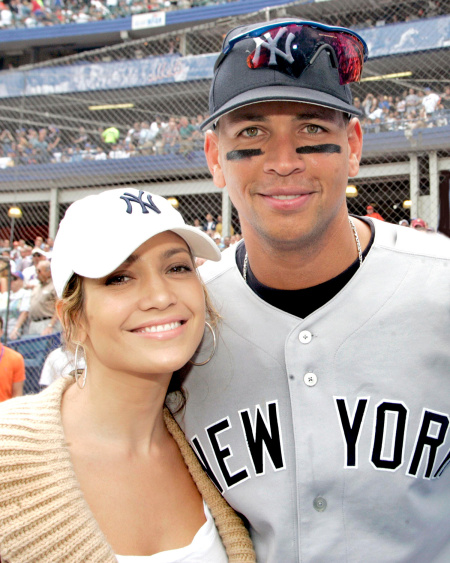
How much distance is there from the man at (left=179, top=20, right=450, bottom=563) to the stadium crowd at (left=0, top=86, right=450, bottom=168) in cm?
717

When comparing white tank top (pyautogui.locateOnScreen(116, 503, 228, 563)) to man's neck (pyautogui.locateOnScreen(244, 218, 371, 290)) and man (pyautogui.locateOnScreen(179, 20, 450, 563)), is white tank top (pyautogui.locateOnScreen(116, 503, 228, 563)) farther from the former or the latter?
man's neck (pyautogui.locateOnScreen(244, 218, 371, 290))

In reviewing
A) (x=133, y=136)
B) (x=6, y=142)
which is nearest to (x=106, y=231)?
(x=133, y=136)

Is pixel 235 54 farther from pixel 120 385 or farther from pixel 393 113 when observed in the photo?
pixel 393 113

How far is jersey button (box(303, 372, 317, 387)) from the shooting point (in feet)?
5.57

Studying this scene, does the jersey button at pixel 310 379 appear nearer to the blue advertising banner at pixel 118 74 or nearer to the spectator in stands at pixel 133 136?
the spectator in stands at pixel 133 136

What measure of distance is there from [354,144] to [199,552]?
1.39m

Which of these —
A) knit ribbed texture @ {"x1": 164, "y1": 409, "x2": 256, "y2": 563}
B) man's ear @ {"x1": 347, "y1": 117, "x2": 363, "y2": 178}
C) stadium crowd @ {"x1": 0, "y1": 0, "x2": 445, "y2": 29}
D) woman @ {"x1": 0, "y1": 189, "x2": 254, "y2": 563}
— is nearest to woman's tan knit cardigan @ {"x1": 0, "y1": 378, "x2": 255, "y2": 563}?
woman @ {"x1": 0, "y1": 189, "x2": 254, "y2": 563}

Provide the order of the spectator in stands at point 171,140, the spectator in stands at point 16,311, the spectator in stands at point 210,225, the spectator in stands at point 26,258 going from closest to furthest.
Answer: the spectator in stands at point 16,311 → the spectator in stands at point 26,258 → the spectator in stands at point 171,140 → the spectator in stands at point 210,225

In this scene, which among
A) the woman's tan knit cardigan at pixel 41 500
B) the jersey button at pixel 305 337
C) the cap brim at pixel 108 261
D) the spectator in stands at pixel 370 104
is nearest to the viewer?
the woman's tan knit cardigan at pixel 41 500

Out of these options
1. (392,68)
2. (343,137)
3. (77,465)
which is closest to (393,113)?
(392,68)

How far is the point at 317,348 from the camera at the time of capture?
1.72 m

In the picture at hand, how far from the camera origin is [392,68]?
643 inches

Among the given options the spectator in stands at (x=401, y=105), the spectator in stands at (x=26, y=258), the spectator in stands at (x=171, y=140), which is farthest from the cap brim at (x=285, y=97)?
the spectator in stands at (x=171, y=140)

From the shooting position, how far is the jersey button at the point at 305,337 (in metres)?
1.74
